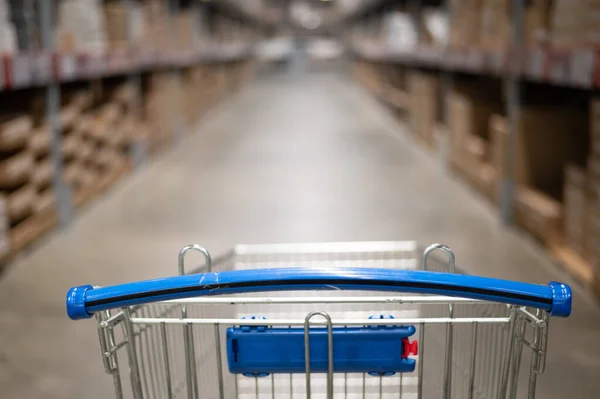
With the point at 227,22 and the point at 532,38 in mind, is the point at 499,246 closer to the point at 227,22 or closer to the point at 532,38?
the point at 532,38

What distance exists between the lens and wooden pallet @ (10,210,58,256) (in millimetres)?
3548

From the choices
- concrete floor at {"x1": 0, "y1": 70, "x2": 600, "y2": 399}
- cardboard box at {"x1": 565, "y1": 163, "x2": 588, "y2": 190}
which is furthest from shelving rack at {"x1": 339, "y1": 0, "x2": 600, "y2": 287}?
cardboard box at {"x1": 565, "y1": 163, "x2": 588, "y2": 190}

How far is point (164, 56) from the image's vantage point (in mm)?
7453

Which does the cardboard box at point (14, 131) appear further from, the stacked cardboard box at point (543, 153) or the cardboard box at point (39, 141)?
the stacked cardboard box at point (543, 153)

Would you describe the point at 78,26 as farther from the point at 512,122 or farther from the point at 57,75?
the point at 512,122

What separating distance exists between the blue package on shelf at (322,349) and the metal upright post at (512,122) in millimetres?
3089

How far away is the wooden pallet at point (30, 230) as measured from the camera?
3548 mm

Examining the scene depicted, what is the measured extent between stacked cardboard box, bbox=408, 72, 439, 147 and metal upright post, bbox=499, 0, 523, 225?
3.00 metres

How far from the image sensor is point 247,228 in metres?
4.11

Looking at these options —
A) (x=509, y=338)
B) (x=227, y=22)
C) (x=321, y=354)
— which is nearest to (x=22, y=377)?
(x=321, y=354)

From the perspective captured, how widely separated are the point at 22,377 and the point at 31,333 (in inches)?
14.6

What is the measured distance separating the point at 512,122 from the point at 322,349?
3.33m

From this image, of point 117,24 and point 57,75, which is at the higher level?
point 117,24

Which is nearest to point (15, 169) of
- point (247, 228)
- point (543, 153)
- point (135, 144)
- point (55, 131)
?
point (55, 131)
